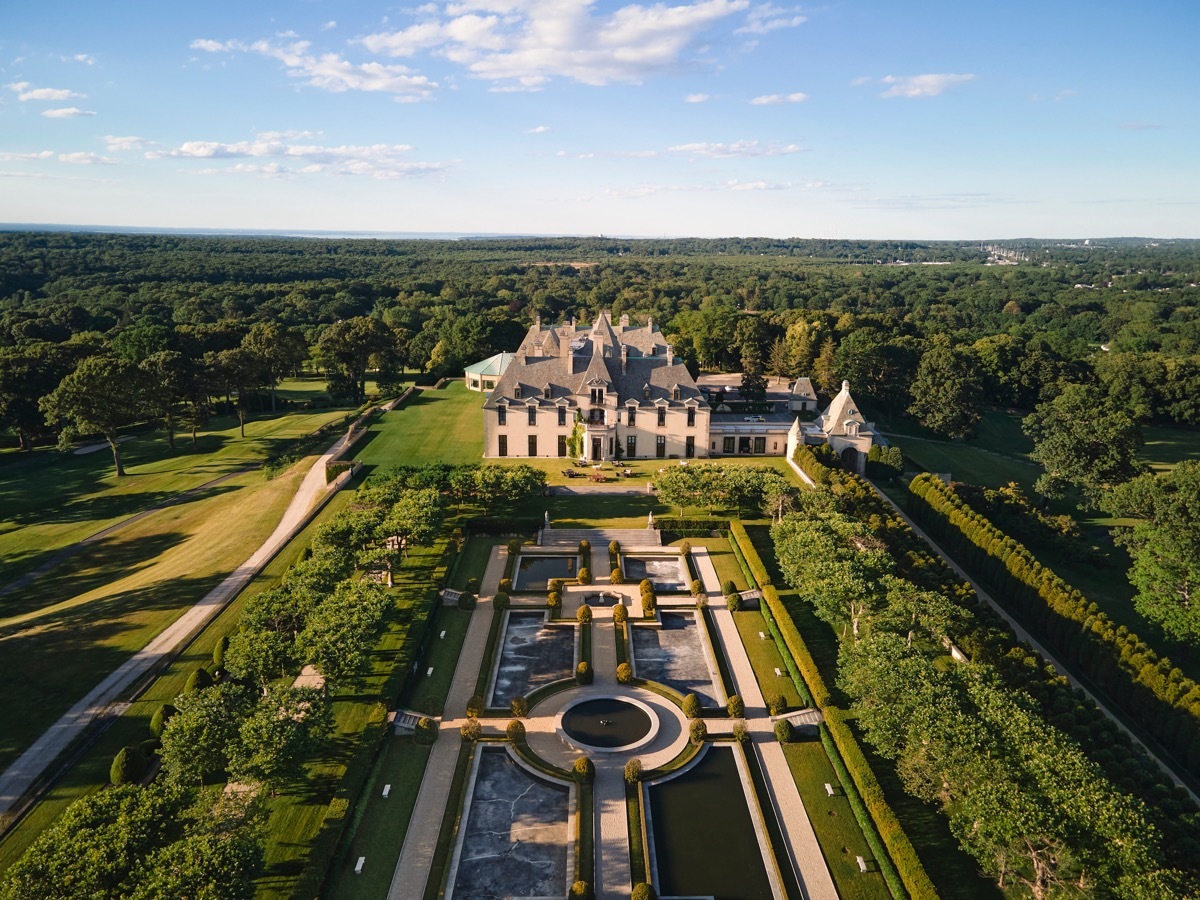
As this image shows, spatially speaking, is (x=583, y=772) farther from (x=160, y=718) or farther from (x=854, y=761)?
(x=160, y=718)

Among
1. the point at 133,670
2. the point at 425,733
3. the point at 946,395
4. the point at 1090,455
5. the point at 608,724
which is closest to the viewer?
the point at 425,733

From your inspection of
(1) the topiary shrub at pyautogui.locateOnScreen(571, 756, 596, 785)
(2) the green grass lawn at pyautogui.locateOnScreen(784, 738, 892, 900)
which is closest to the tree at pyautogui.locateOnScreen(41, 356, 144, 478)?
(1) the topiary shrub at pyautogui.locateOnScreen(571, 756, 596, 785)

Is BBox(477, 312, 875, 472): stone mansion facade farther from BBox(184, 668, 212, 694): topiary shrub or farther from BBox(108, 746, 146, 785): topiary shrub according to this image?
BBox(108, 746, 146, 785): topiary shrub

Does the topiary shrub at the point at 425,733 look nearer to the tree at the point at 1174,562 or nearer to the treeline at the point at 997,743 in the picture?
the treeline at the point at 997,743

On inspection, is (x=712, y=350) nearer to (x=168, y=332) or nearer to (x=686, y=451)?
(x=686, y=451)

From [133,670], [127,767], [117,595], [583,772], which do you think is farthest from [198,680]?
[583,772]

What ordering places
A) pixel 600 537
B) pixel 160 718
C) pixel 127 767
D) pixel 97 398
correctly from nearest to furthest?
1. pixel 127 767
2. pixel 160 718
3. pixel 600 537
4. pixel 97 398
